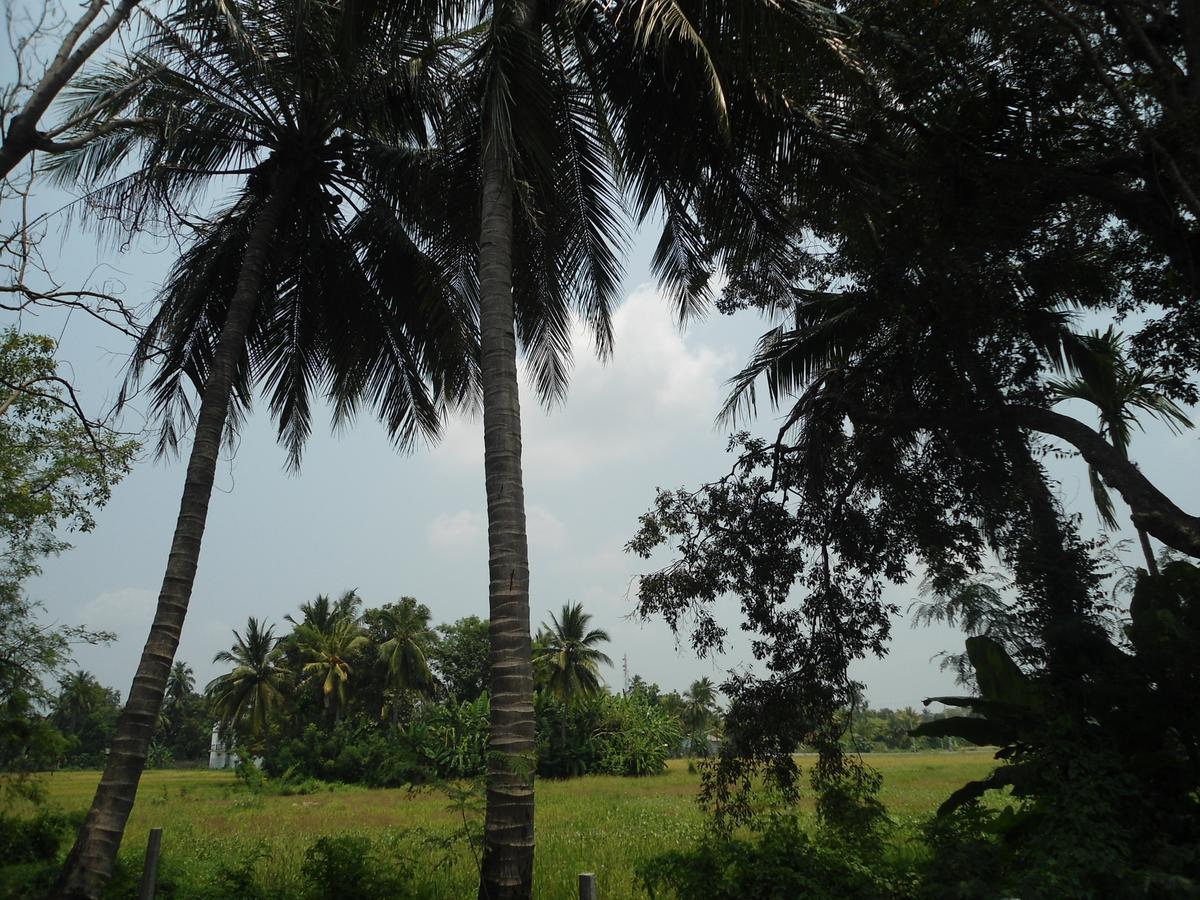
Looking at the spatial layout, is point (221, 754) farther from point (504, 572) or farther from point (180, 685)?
point (504, 572)

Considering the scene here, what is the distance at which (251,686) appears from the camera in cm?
3597

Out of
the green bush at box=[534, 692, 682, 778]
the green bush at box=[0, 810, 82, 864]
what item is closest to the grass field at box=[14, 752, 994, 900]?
the green bush at box=[0, 810, 82, 864]

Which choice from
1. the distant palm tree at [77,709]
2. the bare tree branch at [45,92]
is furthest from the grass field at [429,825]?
the distant palm tree at [77,709]

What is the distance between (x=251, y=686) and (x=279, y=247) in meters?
32.2

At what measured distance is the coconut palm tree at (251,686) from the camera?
35625 millimetres

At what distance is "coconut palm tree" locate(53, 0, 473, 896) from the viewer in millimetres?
6766

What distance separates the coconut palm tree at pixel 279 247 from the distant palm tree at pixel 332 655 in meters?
26.4

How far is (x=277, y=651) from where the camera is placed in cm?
3788

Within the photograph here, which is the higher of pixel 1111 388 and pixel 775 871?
pixel 1111 388

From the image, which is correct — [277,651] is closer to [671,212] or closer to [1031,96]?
[671,212]

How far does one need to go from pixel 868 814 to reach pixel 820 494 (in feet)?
10.3

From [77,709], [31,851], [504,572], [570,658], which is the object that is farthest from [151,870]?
[77,709]

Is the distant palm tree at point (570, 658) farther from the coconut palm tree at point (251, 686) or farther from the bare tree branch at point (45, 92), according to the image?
the bare tree branch at point (45, 92)

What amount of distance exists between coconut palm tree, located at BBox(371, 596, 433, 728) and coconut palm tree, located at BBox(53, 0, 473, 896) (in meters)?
26.2
